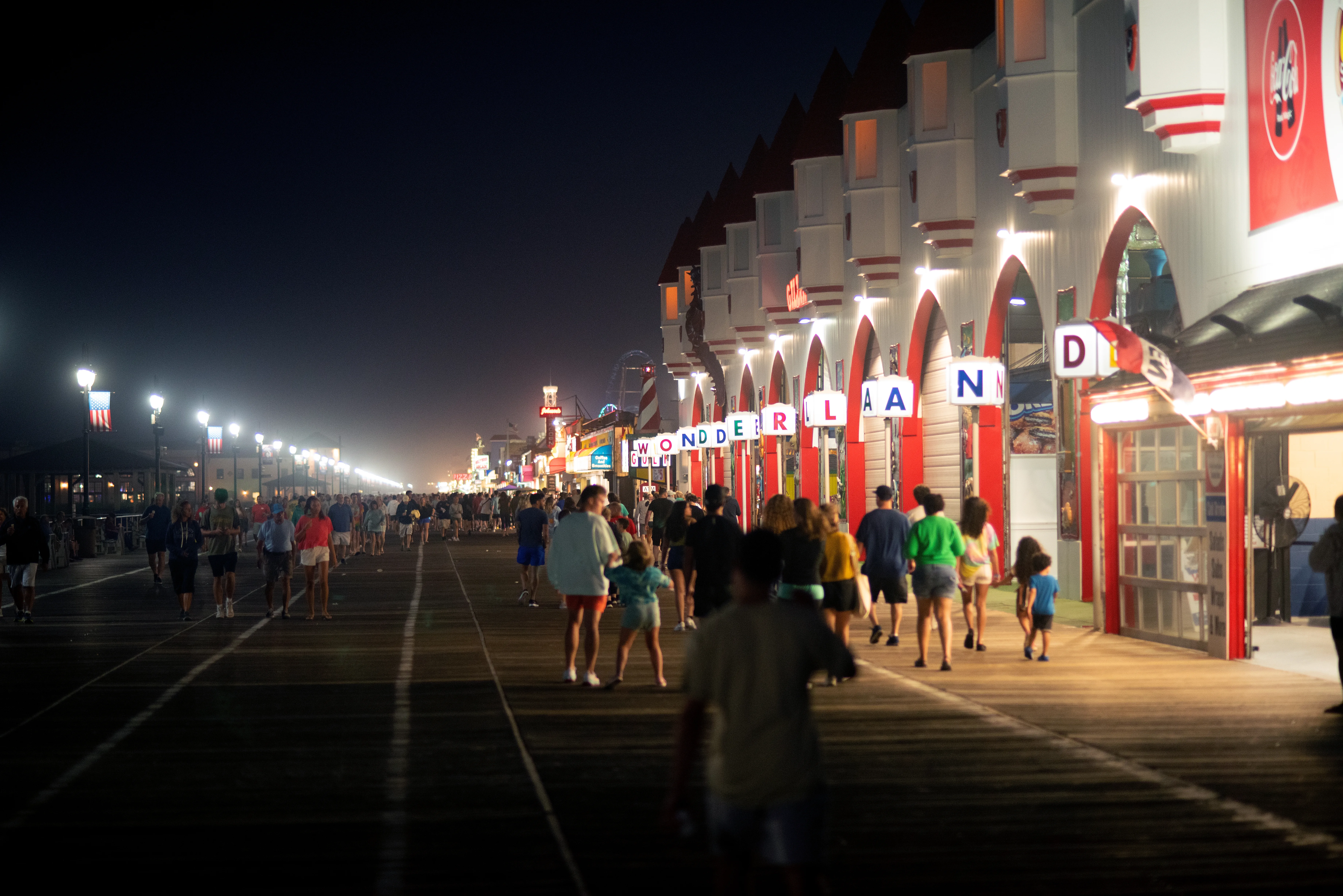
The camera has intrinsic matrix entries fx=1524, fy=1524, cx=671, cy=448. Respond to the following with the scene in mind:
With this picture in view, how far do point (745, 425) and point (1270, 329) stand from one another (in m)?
26.6

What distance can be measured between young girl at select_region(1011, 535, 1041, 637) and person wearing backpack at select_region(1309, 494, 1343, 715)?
13.4 ft

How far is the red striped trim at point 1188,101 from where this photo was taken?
1641 cm

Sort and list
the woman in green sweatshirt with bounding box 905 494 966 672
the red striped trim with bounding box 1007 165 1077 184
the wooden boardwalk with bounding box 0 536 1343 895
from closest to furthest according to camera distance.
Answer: the wooden boardwalk with bounding box 0 536 1343 895 < the woman in green sweatshirt with bounding box 905 494 966 672 < the red striped trim with bounding box 1007 165 1077 184

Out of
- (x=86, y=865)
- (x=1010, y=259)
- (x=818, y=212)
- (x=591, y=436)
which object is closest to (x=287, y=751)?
(x=86, y=865)

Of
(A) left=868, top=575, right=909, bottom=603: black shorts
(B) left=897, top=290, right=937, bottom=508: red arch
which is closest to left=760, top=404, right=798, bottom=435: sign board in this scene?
(B) left=897, top=290, right=937, bottom=508: red arch

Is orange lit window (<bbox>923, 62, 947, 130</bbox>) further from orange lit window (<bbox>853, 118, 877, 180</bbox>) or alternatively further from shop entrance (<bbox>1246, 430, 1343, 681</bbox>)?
shop entrance (<bbox>1246, 430, 1343, 681</bbox>)

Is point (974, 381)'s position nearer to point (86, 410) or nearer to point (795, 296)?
point (795, 296)

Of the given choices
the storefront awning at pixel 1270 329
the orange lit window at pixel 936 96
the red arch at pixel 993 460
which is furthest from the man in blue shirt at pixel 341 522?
the storefront awning at pixel 1270 329

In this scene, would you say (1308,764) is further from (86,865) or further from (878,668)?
(86,865)

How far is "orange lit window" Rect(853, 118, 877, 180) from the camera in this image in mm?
30422

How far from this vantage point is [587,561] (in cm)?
1412

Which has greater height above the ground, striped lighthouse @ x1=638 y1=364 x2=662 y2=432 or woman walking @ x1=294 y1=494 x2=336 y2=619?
striped lighthouse @ x1=638 y1=364 x2=662 y2=432

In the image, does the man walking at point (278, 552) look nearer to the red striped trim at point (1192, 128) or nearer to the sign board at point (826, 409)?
the sign board at point (826, 409)

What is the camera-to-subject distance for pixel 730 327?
47.3 meters
